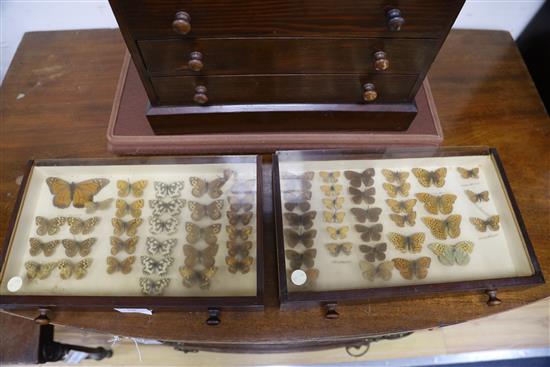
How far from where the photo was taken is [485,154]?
897 millimetres

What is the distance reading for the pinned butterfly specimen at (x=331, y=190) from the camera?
88cm

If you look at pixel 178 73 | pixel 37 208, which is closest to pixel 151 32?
pixel 178 73

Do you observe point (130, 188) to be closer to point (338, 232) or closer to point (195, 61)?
point (195, 61)

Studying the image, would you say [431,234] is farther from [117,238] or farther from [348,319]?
[117,238]

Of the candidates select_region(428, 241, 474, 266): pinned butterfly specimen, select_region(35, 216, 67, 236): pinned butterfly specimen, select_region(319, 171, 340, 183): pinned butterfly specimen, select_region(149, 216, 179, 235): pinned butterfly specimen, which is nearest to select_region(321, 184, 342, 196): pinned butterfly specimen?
select_region(319, 171, 340, 183): pinned butterfly specimen

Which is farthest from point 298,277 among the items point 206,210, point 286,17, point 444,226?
point 286,17

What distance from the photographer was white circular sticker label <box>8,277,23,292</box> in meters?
0.74

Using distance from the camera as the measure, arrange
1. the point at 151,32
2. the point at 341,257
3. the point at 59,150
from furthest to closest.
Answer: the point at 59,150 → the point at 341,257 → the point at 151,32

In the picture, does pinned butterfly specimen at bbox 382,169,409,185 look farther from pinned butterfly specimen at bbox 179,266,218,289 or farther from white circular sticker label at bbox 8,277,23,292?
white circular sticker label at bbox 8,277,23,292

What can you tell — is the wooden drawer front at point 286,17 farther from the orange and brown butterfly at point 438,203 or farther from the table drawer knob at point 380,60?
the orange and brown butterfly at point 438,203

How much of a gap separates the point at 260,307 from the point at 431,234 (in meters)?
0.41

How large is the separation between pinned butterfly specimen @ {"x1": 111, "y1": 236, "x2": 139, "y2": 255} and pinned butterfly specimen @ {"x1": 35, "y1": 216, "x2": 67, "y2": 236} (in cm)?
13

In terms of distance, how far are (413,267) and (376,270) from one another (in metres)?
0.08

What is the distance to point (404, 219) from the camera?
866 mm
